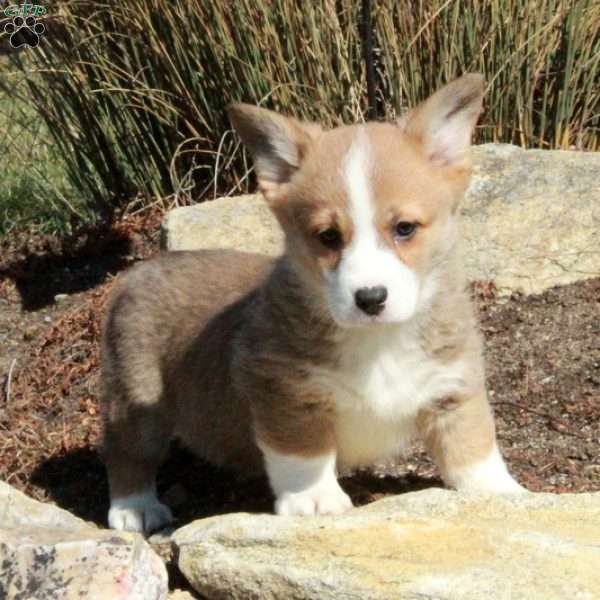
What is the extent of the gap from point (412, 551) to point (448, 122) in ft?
4.48

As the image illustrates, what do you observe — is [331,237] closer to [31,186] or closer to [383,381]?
[383,381]

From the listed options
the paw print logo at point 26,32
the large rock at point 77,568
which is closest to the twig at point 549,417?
the large rock at point 77,568

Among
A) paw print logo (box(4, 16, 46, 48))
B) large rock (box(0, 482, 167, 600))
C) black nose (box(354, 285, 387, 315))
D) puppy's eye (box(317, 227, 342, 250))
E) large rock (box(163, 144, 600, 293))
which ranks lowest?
large rock (box(163, 144, 600, 293))

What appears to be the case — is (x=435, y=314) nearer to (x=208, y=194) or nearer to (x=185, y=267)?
(x=185, y=267)

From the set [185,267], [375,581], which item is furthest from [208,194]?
[375,581]

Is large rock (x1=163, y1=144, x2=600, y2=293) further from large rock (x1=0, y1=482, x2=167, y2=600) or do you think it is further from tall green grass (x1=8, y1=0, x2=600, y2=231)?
large rock (x1=0, y1=482, x2=167, y2=600)

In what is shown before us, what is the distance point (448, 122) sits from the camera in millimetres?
4223

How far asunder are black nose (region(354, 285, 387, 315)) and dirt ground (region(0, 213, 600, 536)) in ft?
3.39

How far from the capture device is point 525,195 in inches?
248

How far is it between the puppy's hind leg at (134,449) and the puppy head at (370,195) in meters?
0.96

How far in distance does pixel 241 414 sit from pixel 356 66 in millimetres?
2963

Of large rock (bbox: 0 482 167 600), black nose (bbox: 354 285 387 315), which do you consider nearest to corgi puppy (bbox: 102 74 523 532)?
black nose (bbox: 354 285 387 315)

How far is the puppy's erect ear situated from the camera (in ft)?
13.7

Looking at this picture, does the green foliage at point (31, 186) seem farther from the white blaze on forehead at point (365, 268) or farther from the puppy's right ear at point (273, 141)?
the white blaze on forehead at point (365, 268)
